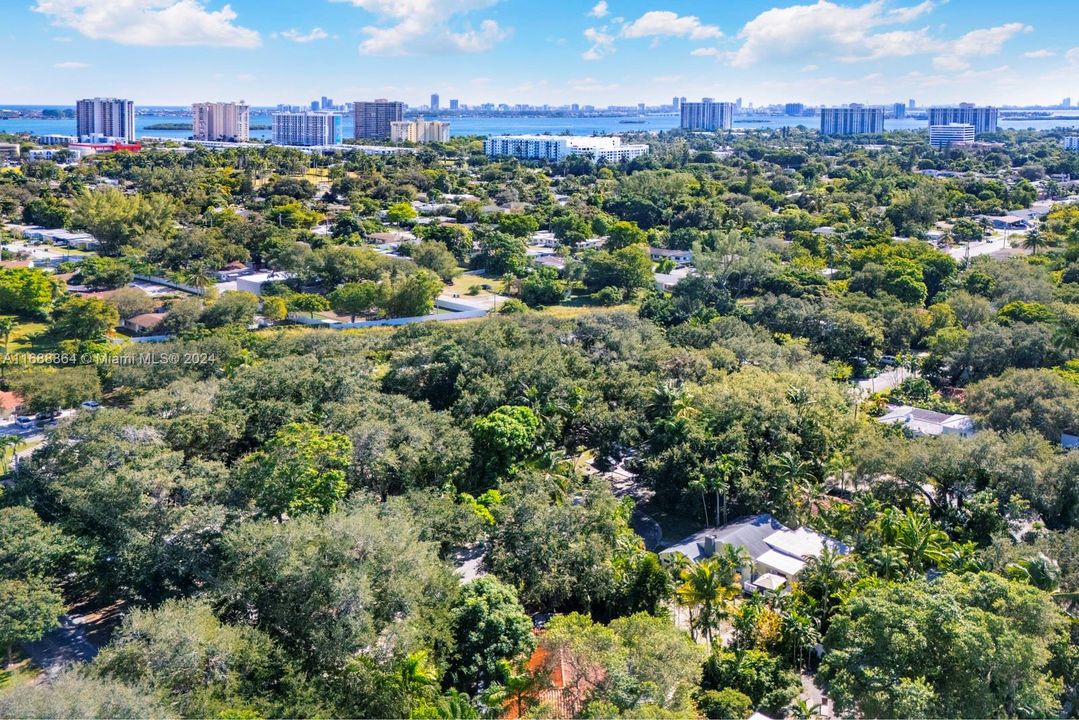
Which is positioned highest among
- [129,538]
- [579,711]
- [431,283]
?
[431,283]

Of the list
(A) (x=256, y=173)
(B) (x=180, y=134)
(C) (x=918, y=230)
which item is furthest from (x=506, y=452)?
(B) (x=180, y=134)

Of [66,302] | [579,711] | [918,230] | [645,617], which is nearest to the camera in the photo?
[579,711]

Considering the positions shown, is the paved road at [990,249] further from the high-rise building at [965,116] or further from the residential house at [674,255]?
the high-rise building at [965,116]

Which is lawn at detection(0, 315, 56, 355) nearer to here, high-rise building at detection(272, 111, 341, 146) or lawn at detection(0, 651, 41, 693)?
lawn at detection(0, 651, 41, 693)

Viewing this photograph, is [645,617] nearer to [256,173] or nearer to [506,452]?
[506,452]

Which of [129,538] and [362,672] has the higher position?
[129,538]

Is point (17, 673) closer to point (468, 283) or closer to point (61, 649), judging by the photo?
point (61, 649)
